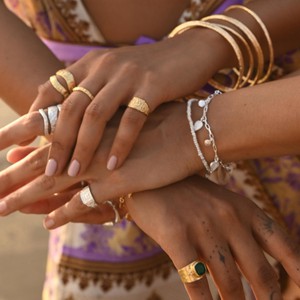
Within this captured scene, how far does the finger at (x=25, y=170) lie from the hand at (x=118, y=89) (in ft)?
0.19

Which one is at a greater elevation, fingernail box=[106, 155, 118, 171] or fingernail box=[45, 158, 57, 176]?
fingernail box=[45, 158, 57, 176]

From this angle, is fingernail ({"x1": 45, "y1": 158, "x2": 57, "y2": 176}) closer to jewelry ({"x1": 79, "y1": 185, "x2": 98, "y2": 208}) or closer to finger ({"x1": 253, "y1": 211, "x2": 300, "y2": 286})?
jewelry ({"x1": 79, "y1": 185, "x2": 98, "y2": 208})

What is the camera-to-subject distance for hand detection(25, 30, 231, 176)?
3.82 feet

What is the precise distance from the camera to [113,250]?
4.96 feet

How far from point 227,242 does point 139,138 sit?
224 mm

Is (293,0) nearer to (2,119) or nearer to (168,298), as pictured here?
(168,298)

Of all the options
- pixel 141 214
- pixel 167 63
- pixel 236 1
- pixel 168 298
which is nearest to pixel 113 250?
pixel 168 298

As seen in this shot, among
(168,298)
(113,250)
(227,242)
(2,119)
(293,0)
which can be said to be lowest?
(2,119)

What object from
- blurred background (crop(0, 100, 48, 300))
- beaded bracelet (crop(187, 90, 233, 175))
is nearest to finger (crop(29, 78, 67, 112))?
beaded bracelet (crop(187, 90, 233, 175))

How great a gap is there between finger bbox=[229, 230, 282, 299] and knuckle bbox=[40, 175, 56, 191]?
1.03 feet

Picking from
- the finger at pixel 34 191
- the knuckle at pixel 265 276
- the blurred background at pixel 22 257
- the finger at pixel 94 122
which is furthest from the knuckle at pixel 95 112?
the blurred background at pixel 22 257

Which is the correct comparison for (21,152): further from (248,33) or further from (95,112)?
(248,33)

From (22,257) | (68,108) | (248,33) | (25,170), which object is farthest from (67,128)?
(22,257)

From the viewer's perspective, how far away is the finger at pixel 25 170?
1.25 m
